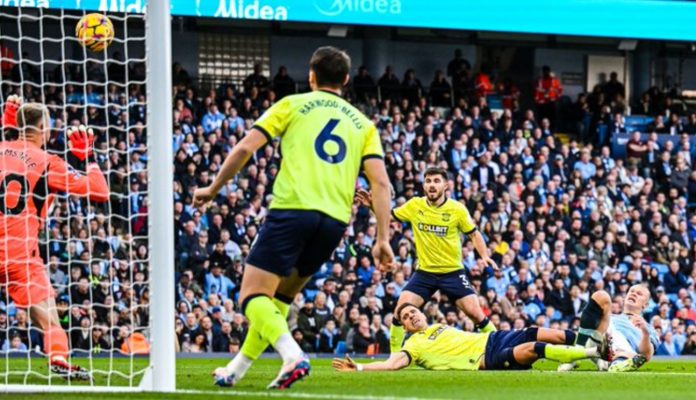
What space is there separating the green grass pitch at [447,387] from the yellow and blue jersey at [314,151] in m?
1.30

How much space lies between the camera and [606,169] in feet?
98.7

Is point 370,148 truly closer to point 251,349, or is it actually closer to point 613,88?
point 251,349

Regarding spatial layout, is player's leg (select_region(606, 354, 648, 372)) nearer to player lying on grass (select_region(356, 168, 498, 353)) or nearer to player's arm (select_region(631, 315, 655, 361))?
player's arm (select_region(631, 315, 655, 361))

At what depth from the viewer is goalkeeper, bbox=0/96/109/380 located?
35.0ft

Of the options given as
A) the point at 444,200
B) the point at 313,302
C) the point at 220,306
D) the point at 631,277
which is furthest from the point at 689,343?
the point at 444,200

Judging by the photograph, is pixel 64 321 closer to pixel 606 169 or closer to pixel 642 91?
pixel 606 169

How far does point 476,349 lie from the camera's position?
1391 cm

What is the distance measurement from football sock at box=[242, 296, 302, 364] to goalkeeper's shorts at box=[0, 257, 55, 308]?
2300mm

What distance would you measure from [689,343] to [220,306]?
915 centimetres

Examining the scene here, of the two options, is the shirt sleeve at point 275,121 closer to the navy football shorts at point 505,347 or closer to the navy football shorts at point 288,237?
the navy football shorts at point 288,237

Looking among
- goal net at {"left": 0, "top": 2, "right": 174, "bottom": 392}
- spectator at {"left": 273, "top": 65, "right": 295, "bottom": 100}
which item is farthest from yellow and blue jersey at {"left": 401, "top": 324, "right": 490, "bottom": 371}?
spectator at {"left": 273, "top": 65, "right": 295, "bottom": 100}

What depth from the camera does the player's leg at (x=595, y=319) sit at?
45.3ft

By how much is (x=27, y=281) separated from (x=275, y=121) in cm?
271

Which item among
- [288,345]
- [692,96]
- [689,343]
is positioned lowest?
[689,343]
